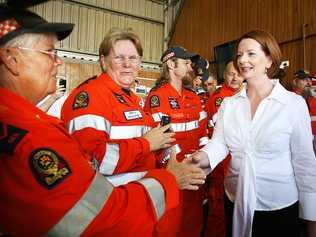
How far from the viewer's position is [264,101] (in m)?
1.97

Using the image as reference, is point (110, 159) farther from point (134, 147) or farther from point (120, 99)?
point (120, 99)

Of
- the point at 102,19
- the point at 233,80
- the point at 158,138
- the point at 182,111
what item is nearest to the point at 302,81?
the point at 233,80

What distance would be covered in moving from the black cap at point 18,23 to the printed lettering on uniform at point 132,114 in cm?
88

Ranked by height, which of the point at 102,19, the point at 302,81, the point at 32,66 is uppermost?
the point at 102,19

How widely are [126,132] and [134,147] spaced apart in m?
0.17

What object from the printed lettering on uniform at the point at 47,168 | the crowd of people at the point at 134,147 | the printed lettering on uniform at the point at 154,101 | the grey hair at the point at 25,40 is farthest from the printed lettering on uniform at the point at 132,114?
the printed lettering on uniform at the point at 154,101

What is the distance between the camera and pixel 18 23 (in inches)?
43.4

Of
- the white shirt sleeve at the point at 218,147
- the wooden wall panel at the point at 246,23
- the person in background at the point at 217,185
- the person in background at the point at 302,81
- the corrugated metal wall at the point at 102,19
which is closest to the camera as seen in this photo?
the white shirt sleeve at the point at 218,147

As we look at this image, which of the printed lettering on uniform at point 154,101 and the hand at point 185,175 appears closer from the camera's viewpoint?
the hand at point 185,175

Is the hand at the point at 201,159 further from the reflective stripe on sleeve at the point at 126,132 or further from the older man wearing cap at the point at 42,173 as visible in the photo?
the older man wearing cap at the point at 42,173

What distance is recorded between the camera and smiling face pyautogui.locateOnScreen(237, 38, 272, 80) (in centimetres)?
203

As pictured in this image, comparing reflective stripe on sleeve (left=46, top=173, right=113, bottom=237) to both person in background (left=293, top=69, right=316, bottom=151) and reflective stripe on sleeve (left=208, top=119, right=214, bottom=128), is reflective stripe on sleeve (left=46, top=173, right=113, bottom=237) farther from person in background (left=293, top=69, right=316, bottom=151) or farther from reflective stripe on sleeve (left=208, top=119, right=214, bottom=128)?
person in background (left=293, top=69, right=316, bottom=151)

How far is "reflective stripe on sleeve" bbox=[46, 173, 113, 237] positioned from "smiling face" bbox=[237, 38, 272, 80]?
139cm

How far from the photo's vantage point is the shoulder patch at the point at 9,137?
956 millimetres
